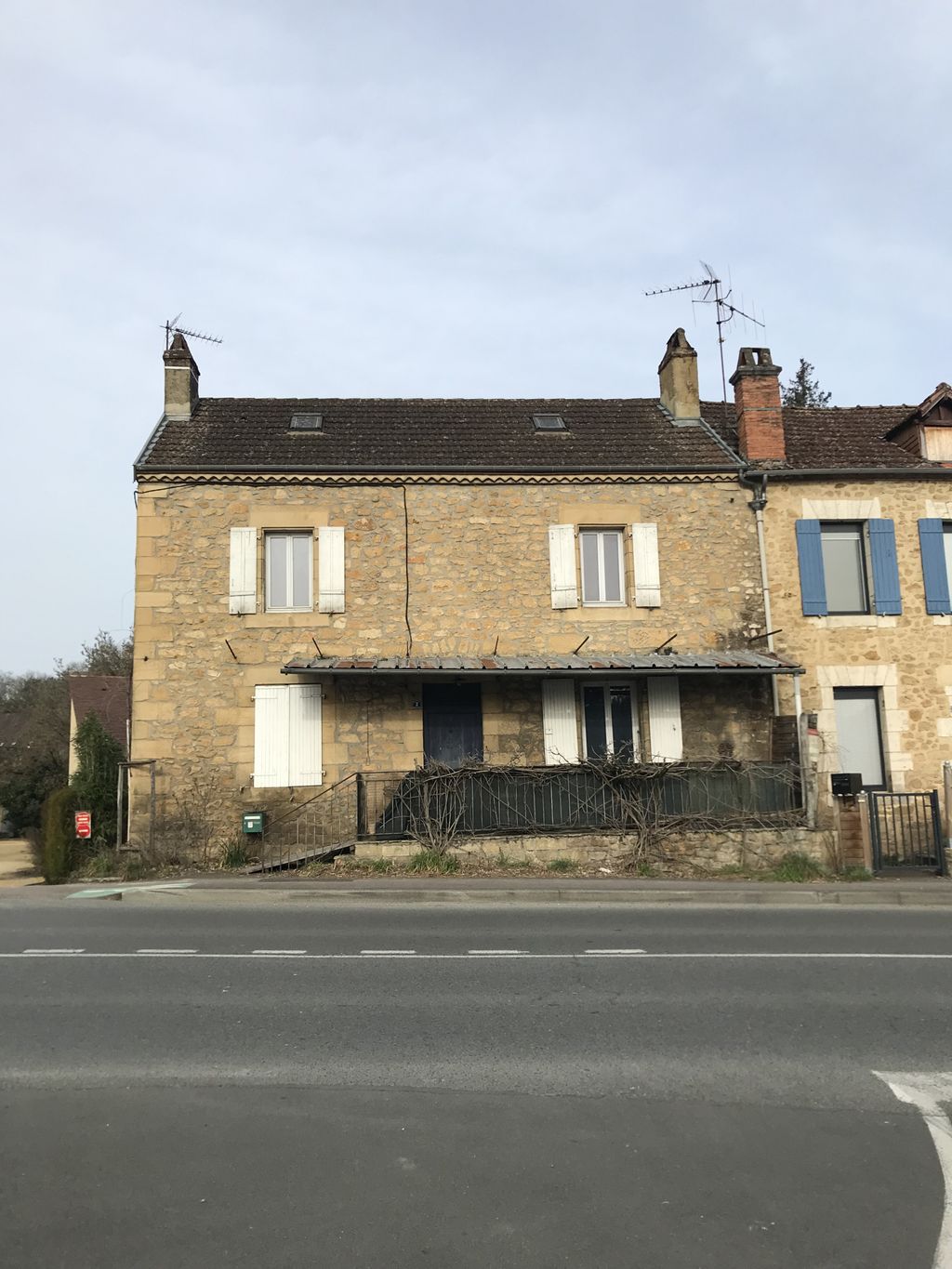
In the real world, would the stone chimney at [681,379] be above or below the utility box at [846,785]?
above

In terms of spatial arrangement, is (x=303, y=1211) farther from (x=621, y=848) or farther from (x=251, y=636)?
(x=251, y=636)

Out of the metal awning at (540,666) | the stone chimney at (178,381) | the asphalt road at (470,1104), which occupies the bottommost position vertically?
the asphalt road at (470,1104)

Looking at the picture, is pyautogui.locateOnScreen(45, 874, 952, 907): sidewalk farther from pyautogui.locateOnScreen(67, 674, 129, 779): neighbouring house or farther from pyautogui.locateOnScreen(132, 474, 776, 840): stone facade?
pyautogui.locateOnScreen(67, 674, 129, 779): neighbouring house

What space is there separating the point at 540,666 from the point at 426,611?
2.45 meters

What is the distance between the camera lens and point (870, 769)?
51.8 feet

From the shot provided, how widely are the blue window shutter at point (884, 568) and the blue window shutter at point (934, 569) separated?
19.0 inches

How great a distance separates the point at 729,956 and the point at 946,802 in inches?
308

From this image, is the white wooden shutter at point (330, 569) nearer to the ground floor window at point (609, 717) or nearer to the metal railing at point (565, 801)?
the metal railing at point (565, 801)

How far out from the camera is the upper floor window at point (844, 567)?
1622 cm

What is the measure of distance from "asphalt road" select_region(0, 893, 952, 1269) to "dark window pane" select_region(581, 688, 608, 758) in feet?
22.8

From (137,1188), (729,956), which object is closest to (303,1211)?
(137,1188)

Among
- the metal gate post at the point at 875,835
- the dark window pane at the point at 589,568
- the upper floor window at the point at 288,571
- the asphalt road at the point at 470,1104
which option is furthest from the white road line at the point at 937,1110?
the upper floor window at the point at 288,571

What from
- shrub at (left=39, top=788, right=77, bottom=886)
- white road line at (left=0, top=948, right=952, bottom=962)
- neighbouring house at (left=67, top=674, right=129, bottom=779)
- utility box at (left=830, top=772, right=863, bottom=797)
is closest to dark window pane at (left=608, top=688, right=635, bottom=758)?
utility box at (left=830, top=772, right=863, bottom=797)

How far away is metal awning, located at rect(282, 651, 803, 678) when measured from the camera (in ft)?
45.6
